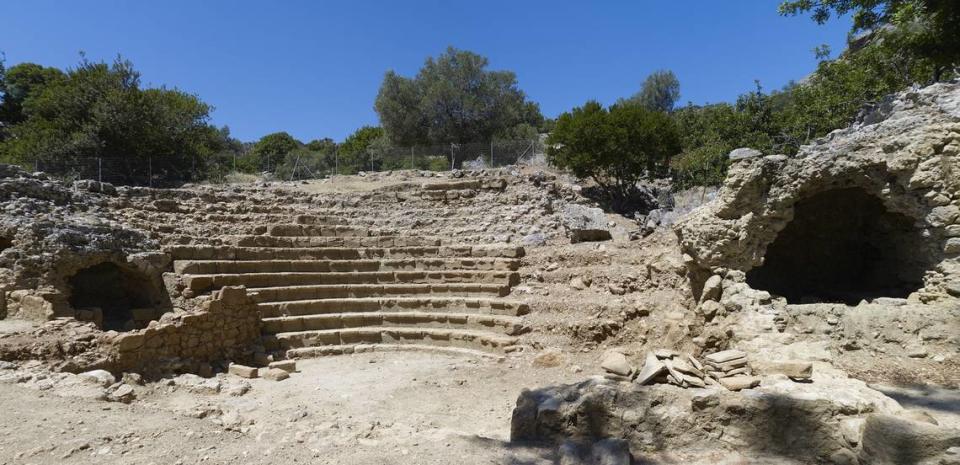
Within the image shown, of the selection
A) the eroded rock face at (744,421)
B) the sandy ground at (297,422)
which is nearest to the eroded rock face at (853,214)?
the eroded rock face at (744,421)

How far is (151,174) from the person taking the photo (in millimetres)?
19172

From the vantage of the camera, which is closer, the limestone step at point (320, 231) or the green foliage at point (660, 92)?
the limestone step at point (320, 231)

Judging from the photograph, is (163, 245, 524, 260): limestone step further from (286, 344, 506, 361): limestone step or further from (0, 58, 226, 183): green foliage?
(0, 58, 226, 183): green foliage

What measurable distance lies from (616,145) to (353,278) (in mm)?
12736

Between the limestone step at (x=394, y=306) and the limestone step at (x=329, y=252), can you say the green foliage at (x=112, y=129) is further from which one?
the limestone step at (x=394, y=306)

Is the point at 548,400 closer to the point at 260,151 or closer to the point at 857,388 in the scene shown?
the point at 857,388

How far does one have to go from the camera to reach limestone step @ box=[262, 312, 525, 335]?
31.4ft

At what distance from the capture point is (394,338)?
1001 cm

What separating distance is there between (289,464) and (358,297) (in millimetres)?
6759

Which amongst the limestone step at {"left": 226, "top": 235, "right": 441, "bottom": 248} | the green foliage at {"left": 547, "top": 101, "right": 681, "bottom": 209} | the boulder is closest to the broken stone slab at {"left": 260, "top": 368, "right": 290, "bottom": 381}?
the limestone step at {"left": 226, "top": 235, "right": 441, "bottom": 248}

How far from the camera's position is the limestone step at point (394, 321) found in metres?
9.59

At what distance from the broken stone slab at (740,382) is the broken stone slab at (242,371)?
6520 millimetres

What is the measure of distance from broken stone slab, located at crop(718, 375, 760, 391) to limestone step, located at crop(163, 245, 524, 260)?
23.8 ft

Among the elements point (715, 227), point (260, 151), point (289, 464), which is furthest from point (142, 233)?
point (260, 151)
